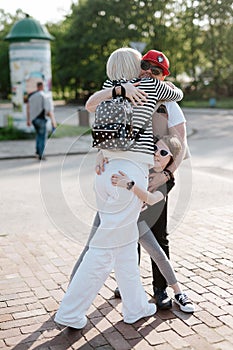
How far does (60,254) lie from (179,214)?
1.54m

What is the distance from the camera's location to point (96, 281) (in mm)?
3486

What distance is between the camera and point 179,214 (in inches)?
168

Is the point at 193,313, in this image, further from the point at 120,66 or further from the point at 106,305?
the point at 120,66

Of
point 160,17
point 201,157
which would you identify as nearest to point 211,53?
point 160,17

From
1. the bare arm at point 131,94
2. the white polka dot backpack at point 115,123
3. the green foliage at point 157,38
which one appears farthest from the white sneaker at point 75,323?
the green foliage at point 157,38

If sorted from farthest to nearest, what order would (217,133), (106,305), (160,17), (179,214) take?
(160,17) < (217,133) < (179,214) < (106,305)

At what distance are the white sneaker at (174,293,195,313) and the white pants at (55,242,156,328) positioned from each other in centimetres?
40

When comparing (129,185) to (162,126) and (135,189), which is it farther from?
(162,126)

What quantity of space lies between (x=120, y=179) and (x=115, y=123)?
1.24 feet

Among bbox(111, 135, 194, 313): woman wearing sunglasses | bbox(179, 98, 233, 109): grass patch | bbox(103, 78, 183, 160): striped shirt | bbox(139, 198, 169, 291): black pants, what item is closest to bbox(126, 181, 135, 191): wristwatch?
bbox(111, 135, 194, 313): woman wearing sunglasses

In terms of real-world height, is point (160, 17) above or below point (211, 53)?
above

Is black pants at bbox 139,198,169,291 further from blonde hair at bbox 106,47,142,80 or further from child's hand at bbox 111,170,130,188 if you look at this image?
blonde hair at bbox 106,47,142,80

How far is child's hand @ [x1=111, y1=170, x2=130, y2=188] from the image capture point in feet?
10.9

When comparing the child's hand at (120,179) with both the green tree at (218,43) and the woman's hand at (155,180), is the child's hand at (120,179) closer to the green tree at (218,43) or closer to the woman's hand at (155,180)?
the woman's hand at (155,180)
